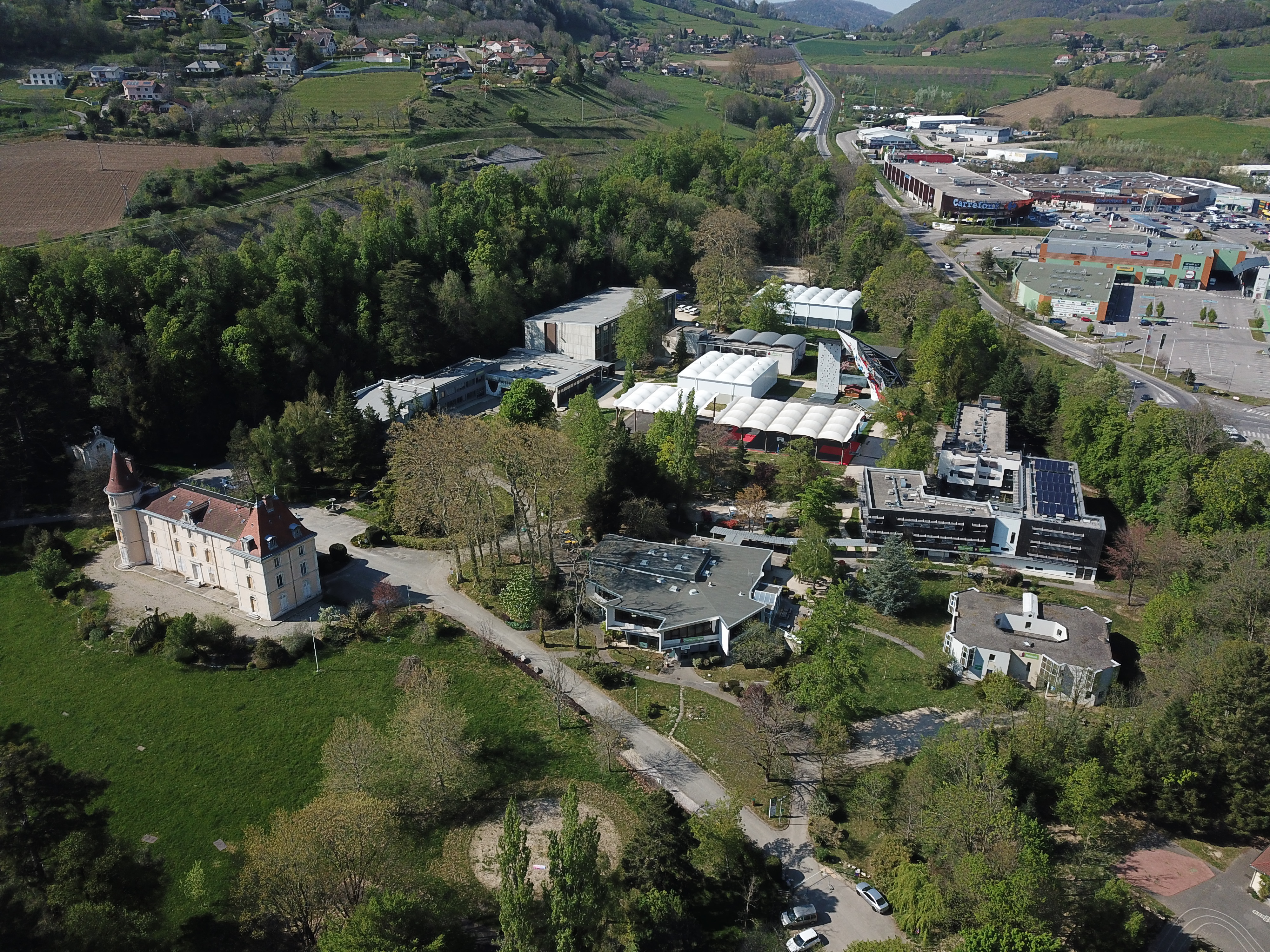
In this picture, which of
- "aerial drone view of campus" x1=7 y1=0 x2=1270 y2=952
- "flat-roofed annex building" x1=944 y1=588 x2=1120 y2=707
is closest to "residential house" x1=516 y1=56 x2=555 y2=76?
"aerial drone view of campus" x1=7 y1=0 x2=1270 y2=952

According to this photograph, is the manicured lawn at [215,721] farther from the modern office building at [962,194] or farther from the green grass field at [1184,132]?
the green grass field at [1184,132]

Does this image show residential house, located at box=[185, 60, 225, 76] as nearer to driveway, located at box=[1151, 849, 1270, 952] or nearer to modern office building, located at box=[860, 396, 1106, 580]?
modern office building, located at box=[860, 396, 1106, 580]

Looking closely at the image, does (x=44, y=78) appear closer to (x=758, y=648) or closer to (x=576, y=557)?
(x=576, y=557)

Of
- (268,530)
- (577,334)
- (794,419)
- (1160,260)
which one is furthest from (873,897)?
(1160,260)

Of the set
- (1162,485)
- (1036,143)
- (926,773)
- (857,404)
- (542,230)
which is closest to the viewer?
(926,773)

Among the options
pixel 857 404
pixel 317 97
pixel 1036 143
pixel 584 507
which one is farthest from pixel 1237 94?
pixel 584 507

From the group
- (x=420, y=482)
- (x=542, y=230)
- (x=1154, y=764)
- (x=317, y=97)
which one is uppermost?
(x=317, y=97)

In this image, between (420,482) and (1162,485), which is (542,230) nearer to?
(420,482)

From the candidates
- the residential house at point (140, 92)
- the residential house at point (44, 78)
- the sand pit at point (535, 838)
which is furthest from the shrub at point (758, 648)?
the residential house at point (44, 78)
